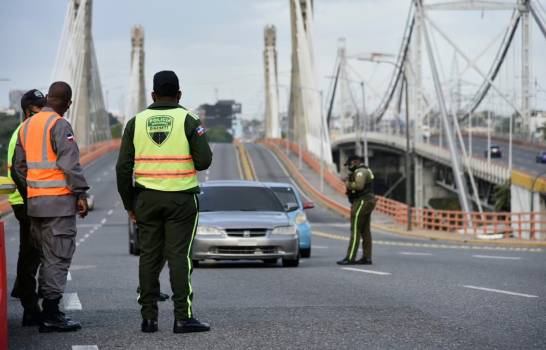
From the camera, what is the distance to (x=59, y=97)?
30.1 feet

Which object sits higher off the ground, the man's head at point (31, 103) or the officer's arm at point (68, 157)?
the man's head at point (31, 103)

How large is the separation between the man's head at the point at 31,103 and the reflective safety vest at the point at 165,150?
4.49 ft

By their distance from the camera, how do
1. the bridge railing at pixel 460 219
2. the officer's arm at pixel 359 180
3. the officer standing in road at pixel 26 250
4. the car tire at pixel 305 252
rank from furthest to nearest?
the bridge railing at pixel 460 219, the car tire at pixel 305 252, the officer's arm at pixel 359 180, the officer standing in road at pixel 26 250

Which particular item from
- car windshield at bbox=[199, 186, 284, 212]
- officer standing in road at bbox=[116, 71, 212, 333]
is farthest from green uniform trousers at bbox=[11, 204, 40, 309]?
car windshield at bbox=[199, 186, 284, 212]

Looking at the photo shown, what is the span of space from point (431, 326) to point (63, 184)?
2.77 m

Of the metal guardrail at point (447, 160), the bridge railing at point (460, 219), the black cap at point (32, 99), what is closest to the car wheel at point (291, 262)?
the black cap at point (32, 99)

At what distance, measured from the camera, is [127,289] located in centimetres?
1314

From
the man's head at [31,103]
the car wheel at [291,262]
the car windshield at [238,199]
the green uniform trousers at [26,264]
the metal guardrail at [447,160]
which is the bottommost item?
the metal guardrail at [447,160]

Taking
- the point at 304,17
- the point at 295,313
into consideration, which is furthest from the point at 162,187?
the point at 304,17

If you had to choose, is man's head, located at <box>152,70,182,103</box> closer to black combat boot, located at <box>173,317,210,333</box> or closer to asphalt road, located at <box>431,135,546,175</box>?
black combat boot, located at <box>173,317,210,333</box>

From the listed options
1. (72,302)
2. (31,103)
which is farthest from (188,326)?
(72,302)

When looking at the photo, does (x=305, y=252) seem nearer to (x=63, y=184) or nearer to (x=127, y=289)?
(x=127, y=289)

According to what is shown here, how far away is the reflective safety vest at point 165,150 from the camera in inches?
341

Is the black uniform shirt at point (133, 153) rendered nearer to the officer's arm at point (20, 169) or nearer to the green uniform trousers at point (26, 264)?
the officer's arm at point (20, 169)
